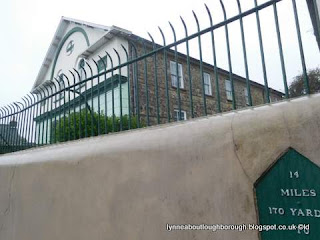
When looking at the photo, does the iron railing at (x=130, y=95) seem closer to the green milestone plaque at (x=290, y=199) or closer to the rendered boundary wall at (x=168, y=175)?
the rendered boundary wall at (x=168, y=175)

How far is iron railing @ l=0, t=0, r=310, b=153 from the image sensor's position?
2.50 meters

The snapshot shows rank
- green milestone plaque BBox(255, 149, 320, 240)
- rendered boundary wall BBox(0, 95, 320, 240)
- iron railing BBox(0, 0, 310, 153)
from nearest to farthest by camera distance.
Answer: green milestone plaque BBox(255, 149, 320, 240), rendered boundary wall BBox(0, 95, 320, 240), iron railing BBox(0, 0, 310, 153)

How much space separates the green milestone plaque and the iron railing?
1.90 ft

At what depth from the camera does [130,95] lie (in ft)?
13.6

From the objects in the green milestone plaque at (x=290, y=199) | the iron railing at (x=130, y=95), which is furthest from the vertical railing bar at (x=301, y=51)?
the green milestone plaque at (x=290, y=199)

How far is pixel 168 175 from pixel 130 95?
1.98 m

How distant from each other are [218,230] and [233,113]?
904mm

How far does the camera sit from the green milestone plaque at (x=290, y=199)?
67.2 inches

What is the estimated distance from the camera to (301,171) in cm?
178

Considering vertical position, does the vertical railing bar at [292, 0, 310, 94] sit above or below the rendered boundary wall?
above

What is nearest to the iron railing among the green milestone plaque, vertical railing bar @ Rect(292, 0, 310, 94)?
vertical railing bar @ Rect(292, 0, 310, 94)

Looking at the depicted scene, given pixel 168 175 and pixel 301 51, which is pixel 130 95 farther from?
pixel 301 51

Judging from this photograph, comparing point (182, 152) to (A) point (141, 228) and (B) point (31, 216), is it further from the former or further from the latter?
(B) point (31, 216)

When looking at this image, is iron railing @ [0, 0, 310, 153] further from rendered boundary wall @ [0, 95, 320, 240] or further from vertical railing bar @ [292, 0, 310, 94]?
rendered boundary wall @ [0, 95, 320, 240]
